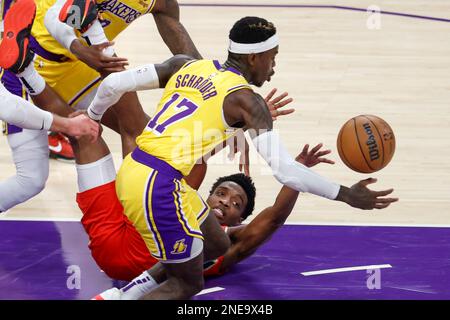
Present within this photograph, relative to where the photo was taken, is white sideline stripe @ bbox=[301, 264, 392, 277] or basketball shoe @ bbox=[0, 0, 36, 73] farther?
white sideline stripe @ bbox=[301, 264, 392, 277]

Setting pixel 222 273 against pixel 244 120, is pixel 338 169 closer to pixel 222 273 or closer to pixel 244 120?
pixel 222 273

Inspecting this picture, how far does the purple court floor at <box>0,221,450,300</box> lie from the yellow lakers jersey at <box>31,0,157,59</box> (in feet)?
4.46

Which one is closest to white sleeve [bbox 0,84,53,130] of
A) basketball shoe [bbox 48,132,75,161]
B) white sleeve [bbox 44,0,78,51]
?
white sleeve [bbox 44,0,78,51]

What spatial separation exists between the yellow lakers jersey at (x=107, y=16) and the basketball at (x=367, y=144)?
1.83 m

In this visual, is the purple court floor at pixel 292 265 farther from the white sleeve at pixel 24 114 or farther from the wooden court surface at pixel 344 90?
the white sleeve at pixel 24 114

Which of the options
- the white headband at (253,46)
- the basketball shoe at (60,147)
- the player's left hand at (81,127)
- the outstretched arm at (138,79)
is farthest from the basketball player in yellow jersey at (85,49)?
the basketball shoe at (60,147)

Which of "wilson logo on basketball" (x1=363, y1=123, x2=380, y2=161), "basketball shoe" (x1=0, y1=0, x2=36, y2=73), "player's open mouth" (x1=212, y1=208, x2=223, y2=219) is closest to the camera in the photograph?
"wilson logo on basketball" (x1=363, y1=123, x2=380, y2=161)

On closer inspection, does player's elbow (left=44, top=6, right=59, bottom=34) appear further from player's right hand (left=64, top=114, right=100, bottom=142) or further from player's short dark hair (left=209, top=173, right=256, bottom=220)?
player's short dark hair (left=209, top=173, right=256, bottom=220)

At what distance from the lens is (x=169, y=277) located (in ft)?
19.8

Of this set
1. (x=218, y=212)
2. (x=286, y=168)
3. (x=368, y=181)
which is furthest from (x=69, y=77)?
(x=368, y=181)

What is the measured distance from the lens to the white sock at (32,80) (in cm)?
661

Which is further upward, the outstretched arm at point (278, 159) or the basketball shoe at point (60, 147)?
the outstretched arm at point (278, 159)

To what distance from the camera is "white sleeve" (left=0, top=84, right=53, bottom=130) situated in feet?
20.0

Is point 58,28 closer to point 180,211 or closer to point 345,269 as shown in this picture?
point 180,211
